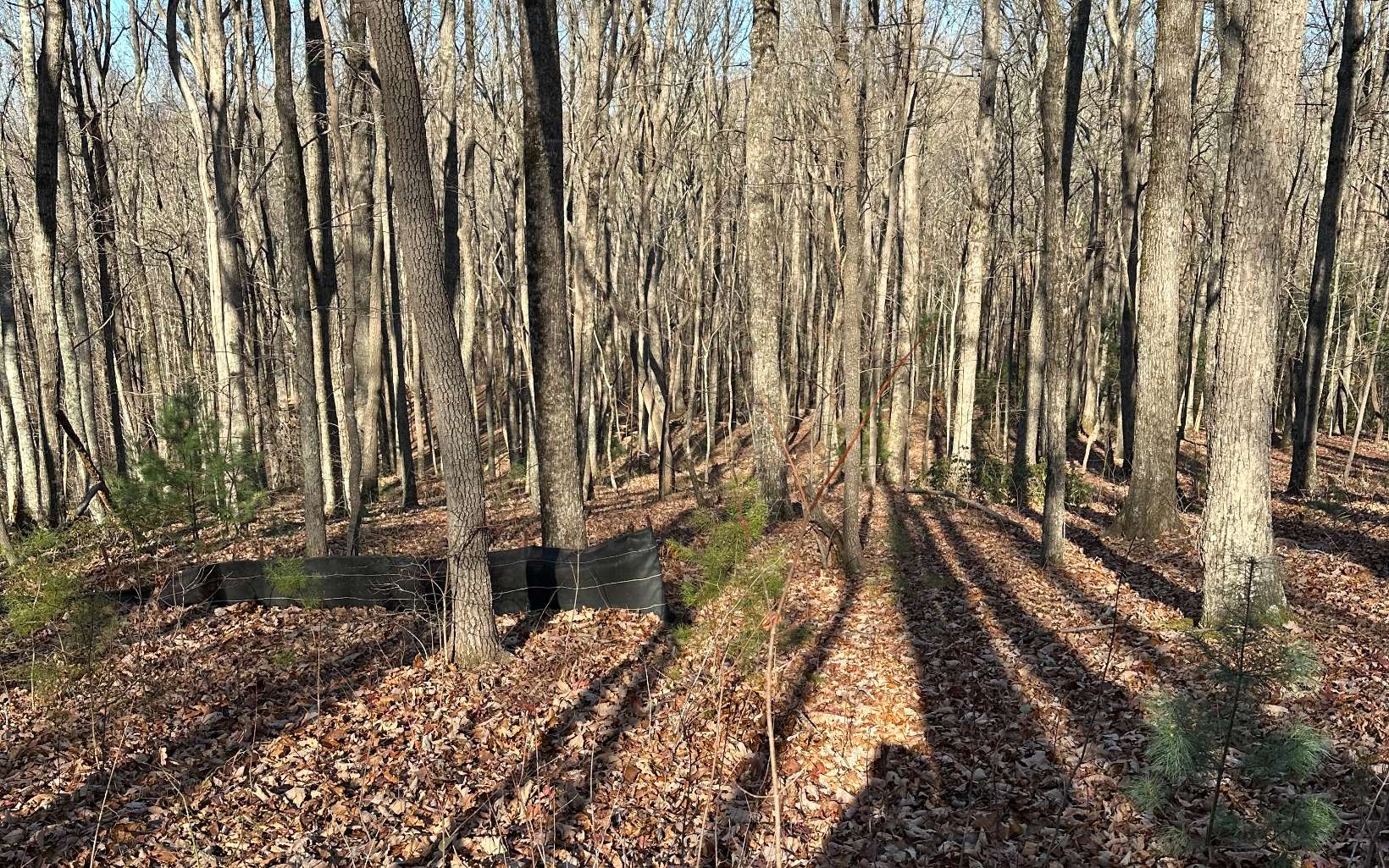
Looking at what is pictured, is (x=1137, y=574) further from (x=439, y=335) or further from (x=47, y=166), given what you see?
(x=47, y=166)

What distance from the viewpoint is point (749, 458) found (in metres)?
20.8

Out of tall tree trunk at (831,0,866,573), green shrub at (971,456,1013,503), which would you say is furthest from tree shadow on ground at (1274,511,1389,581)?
tall tree trunk at (831,0,866,573)

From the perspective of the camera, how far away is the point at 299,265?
8.23 m

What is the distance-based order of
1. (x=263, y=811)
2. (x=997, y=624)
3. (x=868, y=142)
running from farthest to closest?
(x=868, y=142), (x=997, y=624), (x=263, y=811)

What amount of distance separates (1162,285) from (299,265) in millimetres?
9390

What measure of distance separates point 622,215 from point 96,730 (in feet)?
60.4

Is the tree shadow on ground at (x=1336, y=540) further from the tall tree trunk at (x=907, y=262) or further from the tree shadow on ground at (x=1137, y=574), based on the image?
the tall tree trunk at (x=907, y=262)

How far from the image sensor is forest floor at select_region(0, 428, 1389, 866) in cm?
426

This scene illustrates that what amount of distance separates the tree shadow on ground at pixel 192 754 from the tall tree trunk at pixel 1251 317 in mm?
6776

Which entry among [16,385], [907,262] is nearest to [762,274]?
[907,262]

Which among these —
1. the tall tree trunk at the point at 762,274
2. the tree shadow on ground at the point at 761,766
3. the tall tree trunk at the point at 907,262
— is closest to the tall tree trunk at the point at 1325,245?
the tall tree trunk at the point at 907,262

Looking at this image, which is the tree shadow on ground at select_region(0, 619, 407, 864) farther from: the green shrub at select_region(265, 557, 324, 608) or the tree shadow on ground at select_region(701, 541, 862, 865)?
the tree shadow on ground at select_region(701, 541, 862, 865)

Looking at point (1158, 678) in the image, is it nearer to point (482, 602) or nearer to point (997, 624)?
point (997, 624)

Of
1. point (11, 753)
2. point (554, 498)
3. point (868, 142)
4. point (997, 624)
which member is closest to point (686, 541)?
point (554, 498)
